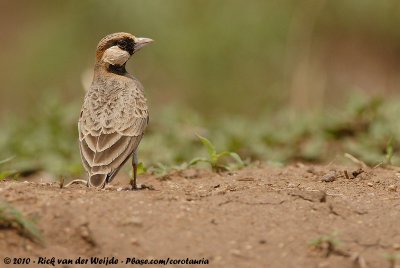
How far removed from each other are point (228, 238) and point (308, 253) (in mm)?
487


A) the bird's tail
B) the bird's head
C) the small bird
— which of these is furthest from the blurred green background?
the bird's tail

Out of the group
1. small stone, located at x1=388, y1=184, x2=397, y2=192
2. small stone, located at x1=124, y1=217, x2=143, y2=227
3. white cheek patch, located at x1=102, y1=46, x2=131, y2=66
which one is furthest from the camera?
white cheek patch, located at x1=102, y1=46, x2=131, y2=66

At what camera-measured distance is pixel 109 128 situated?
275 inches

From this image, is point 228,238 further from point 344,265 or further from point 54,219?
point 54,219

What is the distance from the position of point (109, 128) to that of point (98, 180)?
0.59 metres

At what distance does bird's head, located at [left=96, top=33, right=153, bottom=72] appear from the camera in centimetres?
814

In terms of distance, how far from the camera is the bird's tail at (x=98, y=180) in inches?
257

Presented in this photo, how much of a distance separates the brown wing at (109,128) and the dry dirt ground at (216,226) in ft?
1.38

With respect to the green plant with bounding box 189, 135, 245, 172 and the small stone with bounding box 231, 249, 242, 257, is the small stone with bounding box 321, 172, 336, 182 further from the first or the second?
the small stone with bounding box 231, 249, 242, 257

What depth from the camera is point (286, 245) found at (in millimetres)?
5121

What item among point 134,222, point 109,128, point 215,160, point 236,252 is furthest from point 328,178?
point 134,222

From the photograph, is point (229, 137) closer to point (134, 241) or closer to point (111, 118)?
point (111, 118)

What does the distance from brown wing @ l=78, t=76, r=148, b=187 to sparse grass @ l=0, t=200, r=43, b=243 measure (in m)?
1.47

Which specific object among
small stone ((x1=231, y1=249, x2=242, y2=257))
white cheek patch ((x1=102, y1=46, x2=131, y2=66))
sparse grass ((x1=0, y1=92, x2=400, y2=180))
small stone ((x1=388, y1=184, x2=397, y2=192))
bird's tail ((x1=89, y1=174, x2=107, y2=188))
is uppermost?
white cheek patch ((x1=102, y1=46, x2=131, y2=66))
